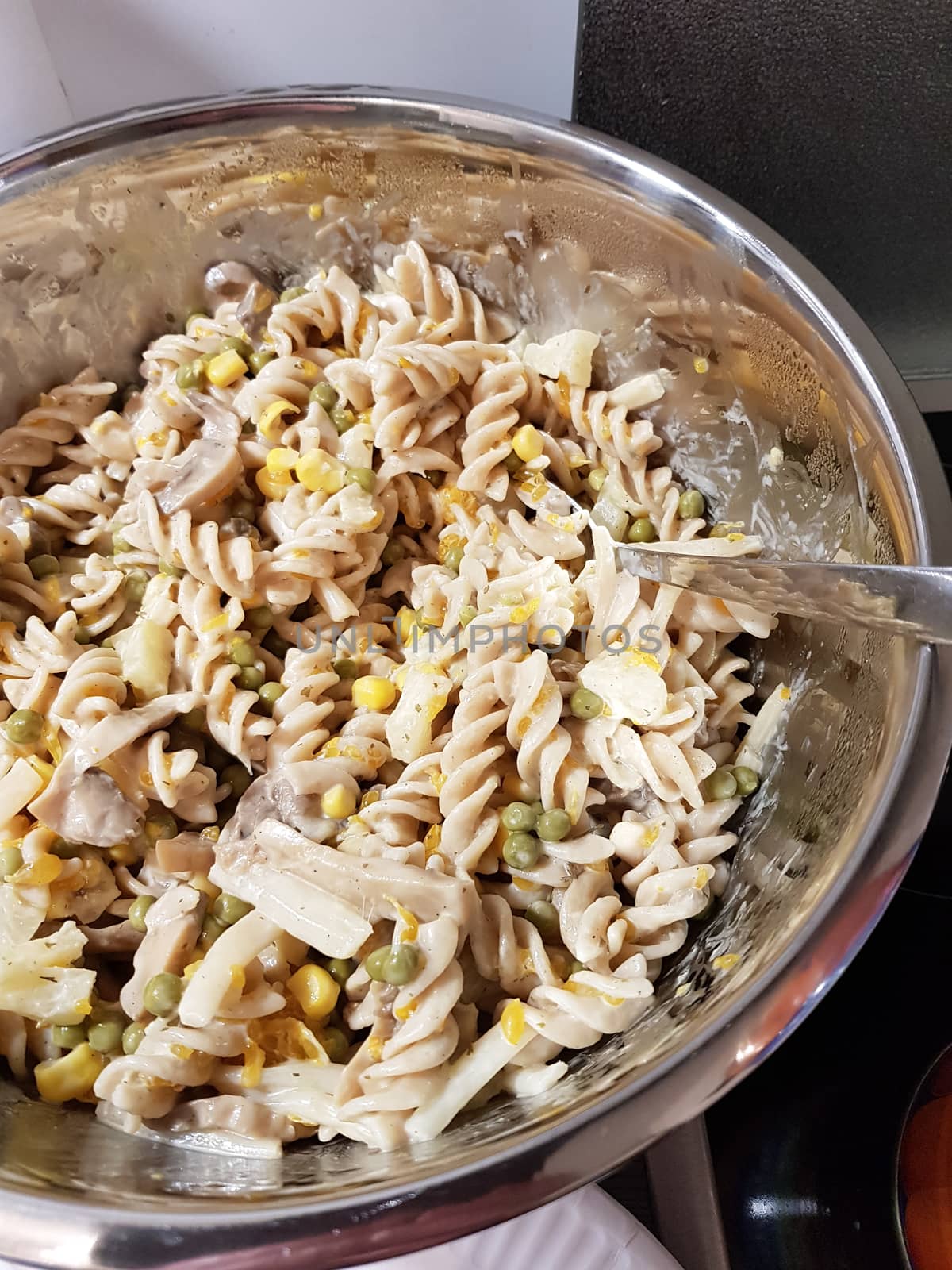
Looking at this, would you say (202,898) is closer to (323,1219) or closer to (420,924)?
(420,924)

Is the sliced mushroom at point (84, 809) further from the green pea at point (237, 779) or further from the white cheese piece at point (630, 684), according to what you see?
the white cheese piece at point (630, 684)

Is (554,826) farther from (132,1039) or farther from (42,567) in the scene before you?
(42,567)

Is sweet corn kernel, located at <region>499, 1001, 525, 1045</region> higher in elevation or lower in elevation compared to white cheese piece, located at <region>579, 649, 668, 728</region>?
lower

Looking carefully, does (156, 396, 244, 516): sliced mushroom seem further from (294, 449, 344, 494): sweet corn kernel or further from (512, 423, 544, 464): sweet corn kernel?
(512, 423, 544, 464): sweet corn kernel

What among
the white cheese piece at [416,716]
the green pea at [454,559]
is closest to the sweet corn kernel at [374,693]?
the white cheese piece at [416,716]

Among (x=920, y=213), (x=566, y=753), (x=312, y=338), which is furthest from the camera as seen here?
(x=920, y=213)

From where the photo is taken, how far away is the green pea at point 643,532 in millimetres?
2633

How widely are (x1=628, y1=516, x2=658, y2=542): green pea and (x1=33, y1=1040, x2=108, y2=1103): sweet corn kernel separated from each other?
1.89 meters

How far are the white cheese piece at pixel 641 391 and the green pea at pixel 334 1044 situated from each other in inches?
72.4

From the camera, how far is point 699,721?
226cm

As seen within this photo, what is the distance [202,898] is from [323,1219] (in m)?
0.93

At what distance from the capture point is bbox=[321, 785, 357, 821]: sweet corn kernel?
2.22 meters

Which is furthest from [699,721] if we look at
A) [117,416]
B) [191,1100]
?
[117,416]

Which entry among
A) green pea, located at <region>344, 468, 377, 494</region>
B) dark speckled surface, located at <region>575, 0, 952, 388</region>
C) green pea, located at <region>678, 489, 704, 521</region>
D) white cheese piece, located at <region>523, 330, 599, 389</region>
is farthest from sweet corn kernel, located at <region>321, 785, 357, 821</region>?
dark speckled surface, located at <region>575, 0, 952, 388</region>
